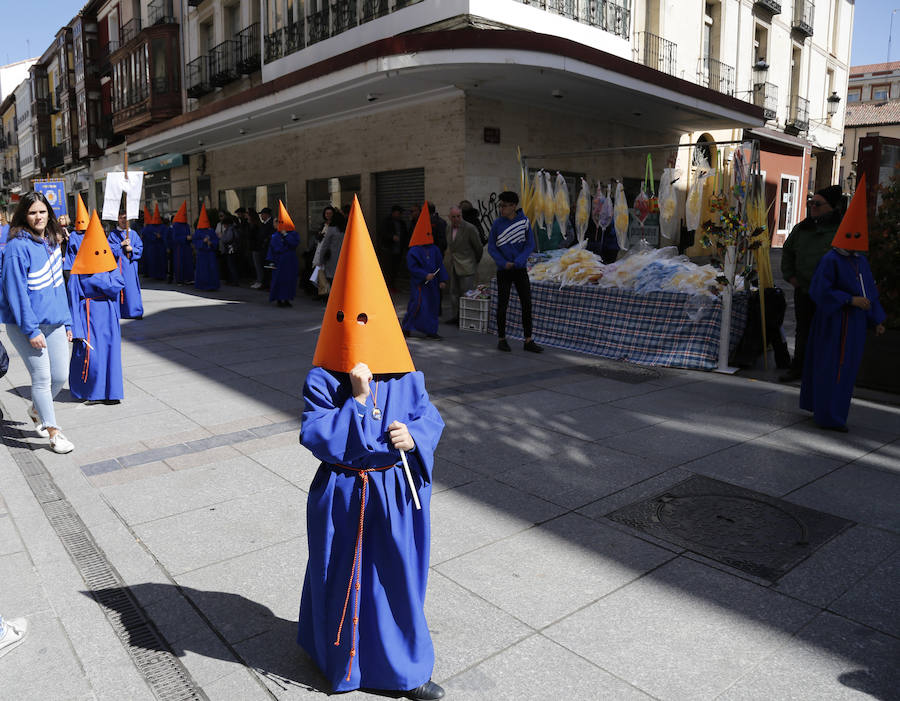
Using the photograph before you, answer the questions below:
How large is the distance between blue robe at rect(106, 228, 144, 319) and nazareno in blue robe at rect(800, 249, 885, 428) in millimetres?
8558

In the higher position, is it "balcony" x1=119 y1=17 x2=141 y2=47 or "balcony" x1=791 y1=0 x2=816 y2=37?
"balcony" x1=119 y1=17 x2=141 y2=47

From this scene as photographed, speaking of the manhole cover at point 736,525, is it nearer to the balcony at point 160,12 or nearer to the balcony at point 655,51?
the balcony at point 655,51

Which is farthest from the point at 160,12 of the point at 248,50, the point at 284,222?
the point at 284,222

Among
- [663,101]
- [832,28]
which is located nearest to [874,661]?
[663,101]

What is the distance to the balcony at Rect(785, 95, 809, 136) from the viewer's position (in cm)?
2389

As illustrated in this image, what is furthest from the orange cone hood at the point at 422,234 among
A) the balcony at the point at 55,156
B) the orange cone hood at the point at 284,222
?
the balcony at the point at 55,156

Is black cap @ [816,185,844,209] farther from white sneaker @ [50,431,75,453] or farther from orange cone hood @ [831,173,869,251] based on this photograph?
white sneaker @ [50,431,75,453]

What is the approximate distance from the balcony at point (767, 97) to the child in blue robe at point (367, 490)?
21754 millimetres

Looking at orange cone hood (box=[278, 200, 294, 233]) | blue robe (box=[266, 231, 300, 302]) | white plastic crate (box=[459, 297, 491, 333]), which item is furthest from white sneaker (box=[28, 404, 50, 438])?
orange cone hood (box=[278, 200, 294, 233])

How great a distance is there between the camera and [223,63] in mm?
21859

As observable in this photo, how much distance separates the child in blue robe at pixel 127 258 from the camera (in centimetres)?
981

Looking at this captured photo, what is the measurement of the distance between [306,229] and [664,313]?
38.7 ft

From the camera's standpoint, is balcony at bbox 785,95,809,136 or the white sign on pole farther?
balcony at bbox 785,95,809,136

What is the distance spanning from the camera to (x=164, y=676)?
2.65 metres
